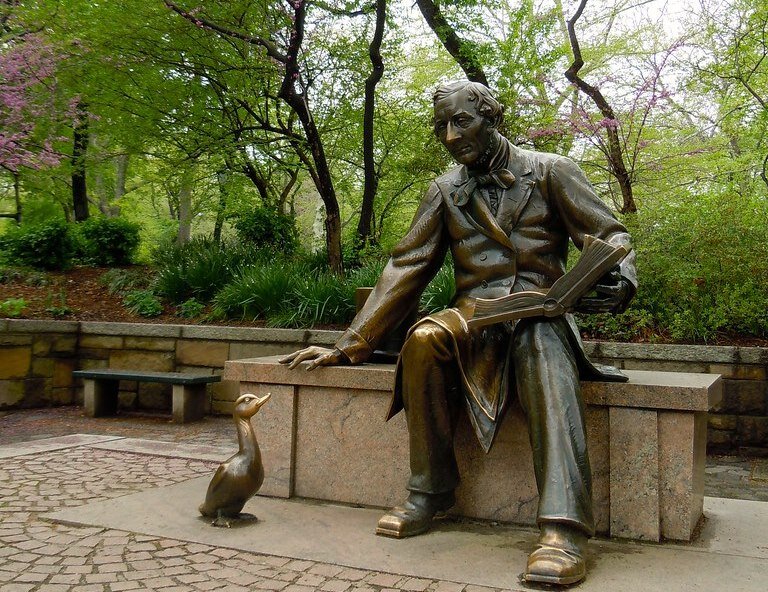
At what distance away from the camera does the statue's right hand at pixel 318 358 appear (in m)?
3.61

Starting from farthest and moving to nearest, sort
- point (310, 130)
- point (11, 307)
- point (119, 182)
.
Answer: point (119, 182), point (310, 130), point (11, 307)

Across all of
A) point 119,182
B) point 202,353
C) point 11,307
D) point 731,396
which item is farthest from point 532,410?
point 119,182

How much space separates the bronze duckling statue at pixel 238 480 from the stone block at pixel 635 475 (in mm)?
1610

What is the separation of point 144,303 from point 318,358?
688 cm

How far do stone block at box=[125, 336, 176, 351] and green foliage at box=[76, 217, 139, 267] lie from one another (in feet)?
12.7

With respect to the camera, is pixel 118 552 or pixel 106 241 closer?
pixel 118 552

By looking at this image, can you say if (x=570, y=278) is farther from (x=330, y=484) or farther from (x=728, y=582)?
(x=330, y=484)

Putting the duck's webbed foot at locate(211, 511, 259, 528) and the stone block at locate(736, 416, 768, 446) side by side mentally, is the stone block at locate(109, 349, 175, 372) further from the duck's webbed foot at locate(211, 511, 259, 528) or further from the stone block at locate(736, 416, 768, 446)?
the stone block at locate(736, 416, 768, 446)

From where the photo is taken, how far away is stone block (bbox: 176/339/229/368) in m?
8.30

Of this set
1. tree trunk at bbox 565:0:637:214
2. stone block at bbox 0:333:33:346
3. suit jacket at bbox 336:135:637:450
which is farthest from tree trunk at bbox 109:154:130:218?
suit jacket at bbox 336:135:637:450

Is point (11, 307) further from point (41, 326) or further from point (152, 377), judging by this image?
point (152, 377)

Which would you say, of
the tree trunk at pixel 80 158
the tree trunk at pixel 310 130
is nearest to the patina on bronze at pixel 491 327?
the tree trunk at pixel 310 130

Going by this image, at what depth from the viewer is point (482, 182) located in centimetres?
354

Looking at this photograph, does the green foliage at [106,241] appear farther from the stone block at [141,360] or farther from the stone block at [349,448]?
the stone block at [349,448]
